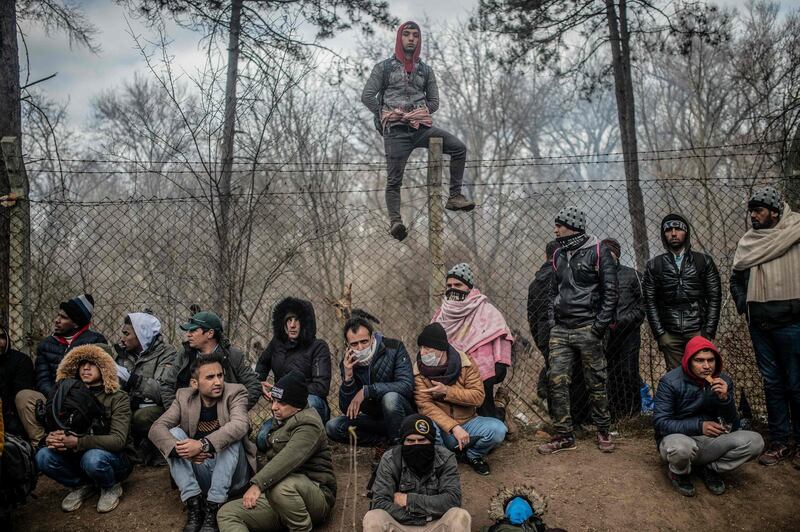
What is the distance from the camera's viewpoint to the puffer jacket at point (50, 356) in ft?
16.4

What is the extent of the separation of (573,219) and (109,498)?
417 cm

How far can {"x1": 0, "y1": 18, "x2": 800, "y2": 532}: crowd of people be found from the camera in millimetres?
4152

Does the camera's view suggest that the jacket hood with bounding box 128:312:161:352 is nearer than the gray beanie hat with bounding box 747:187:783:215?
No

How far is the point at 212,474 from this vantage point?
Answer: 4340mm

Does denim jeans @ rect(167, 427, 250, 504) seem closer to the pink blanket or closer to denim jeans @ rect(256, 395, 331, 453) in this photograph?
denim jeans @ rect(256, 395, 331, 453)

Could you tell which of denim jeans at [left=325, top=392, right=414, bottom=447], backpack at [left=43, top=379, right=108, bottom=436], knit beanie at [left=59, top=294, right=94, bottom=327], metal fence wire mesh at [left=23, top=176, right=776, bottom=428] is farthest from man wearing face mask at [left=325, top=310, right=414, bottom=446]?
knit beanie at [left=59, top=294, right=94, bottom=327]

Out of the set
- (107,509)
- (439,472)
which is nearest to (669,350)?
Result: (439,472)

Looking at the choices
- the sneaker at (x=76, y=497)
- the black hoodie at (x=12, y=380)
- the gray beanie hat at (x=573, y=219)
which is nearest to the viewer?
the sneaker at (x=76, y=497)

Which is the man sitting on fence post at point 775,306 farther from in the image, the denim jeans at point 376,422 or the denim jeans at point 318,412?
the denim jeans at point 318,412

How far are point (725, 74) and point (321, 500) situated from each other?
63.4 ft

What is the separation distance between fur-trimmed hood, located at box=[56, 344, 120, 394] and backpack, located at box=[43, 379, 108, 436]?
13 cm

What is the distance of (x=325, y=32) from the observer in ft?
28.6

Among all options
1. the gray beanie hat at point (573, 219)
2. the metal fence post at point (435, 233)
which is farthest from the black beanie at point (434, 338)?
the gray beanie hat at point (573, 219)

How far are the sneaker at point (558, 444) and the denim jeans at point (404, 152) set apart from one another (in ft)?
8.94
